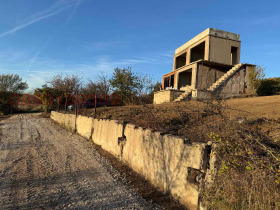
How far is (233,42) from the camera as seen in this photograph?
17.2 m

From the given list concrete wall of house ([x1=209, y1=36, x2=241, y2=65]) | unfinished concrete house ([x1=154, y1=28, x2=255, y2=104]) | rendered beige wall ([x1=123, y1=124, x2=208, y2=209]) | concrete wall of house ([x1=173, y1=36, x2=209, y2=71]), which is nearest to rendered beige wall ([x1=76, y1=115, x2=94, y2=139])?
rendered beige wall ([x1=123, y1=124, x2=208, y2=209])

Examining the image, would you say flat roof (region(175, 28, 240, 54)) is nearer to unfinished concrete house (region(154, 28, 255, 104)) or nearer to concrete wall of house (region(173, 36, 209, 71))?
unfinished concrete house (region(154, 28, 255, 104))

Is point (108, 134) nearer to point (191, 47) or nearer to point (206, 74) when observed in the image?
point (206, 74)

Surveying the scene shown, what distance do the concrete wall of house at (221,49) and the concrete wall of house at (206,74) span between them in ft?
2.76

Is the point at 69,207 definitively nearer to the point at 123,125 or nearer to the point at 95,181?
the point at 95,181

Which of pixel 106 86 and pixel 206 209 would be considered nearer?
pixel 206 209

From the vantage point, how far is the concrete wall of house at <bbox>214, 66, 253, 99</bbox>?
14.5 metres

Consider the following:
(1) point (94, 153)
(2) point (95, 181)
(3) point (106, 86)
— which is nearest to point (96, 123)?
(1) point (94, 153)

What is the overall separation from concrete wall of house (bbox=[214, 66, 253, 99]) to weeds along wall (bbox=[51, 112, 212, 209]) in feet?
37.1

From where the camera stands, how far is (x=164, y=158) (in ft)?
11.8

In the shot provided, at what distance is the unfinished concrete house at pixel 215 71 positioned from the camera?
1455cm

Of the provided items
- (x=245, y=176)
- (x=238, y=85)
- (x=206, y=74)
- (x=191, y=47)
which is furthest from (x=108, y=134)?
(x=191, y=47)

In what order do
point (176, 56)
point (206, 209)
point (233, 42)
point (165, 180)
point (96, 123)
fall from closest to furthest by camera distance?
point (206, 209) < point (165, 180) < point (96, 123) < point (233, 42) < point (176, 56)

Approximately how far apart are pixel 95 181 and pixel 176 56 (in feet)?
64.0
